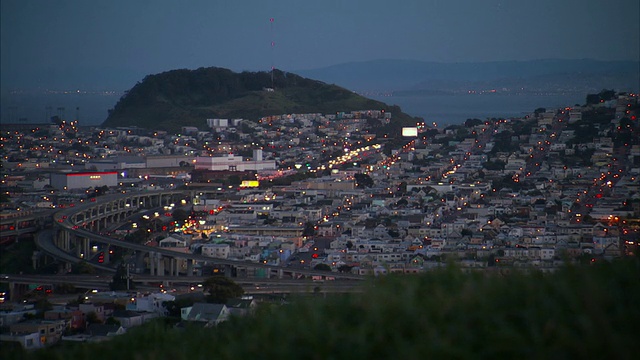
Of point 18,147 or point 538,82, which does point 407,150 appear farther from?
point 538,82

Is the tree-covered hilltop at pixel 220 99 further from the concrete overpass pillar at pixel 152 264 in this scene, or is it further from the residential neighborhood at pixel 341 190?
the concrete overpass pillar at pixel 152 264

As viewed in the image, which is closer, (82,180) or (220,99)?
(82,180)

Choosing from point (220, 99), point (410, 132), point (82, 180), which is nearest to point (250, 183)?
point (82, 180)

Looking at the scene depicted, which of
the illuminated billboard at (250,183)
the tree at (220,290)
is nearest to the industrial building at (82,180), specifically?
the illuminated billboard at (250,183)

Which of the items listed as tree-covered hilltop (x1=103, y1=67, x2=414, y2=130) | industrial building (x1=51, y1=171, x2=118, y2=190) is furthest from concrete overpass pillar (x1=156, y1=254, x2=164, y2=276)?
tree-covered hilltop (x1=103, y1=67, x2=414, y2=130)

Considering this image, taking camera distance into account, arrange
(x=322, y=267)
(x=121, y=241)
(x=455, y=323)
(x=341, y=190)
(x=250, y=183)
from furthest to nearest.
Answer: (x=250, y=183), (x=341, y=190), (x=121, y=241), (x=322, y=267), (x=455, y=323)

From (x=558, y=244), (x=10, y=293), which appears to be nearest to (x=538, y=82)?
(x=558, y=244)

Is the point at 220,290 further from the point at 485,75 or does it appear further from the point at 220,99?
the point at 485,75
